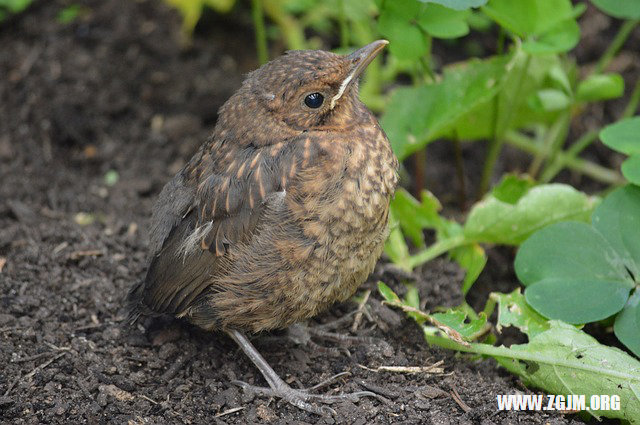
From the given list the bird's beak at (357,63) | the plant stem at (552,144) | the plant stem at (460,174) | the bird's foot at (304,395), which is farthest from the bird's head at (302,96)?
the plant stem at (552,144)

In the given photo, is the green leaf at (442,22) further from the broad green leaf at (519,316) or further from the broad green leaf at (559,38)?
the broad green leaf at (519,316)

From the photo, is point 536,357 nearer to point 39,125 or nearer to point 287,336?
point 287,336

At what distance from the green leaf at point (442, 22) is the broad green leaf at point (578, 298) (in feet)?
3.94

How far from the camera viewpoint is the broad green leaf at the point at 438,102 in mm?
4129

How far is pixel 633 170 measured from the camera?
3611mm

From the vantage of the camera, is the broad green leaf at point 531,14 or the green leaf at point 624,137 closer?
the green leaf at point 624,137

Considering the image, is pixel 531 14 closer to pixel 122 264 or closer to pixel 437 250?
pixel 437 250

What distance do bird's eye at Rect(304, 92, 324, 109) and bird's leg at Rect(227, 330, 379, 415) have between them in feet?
3.32

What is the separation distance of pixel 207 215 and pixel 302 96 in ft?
2.00

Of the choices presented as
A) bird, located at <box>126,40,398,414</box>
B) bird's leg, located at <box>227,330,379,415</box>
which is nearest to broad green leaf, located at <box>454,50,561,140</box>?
bird, located at <box>126,40,398,414</box>

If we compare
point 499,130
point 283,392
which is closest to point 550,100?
point 499,130

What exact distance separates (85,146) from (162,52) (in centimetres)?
90

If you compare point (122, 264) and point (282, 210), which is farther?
point (122, 264)

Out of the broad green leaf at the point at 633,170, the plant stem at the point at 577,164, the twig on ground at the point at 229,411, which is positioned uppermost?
the broad green leaf at the point at 633,170
